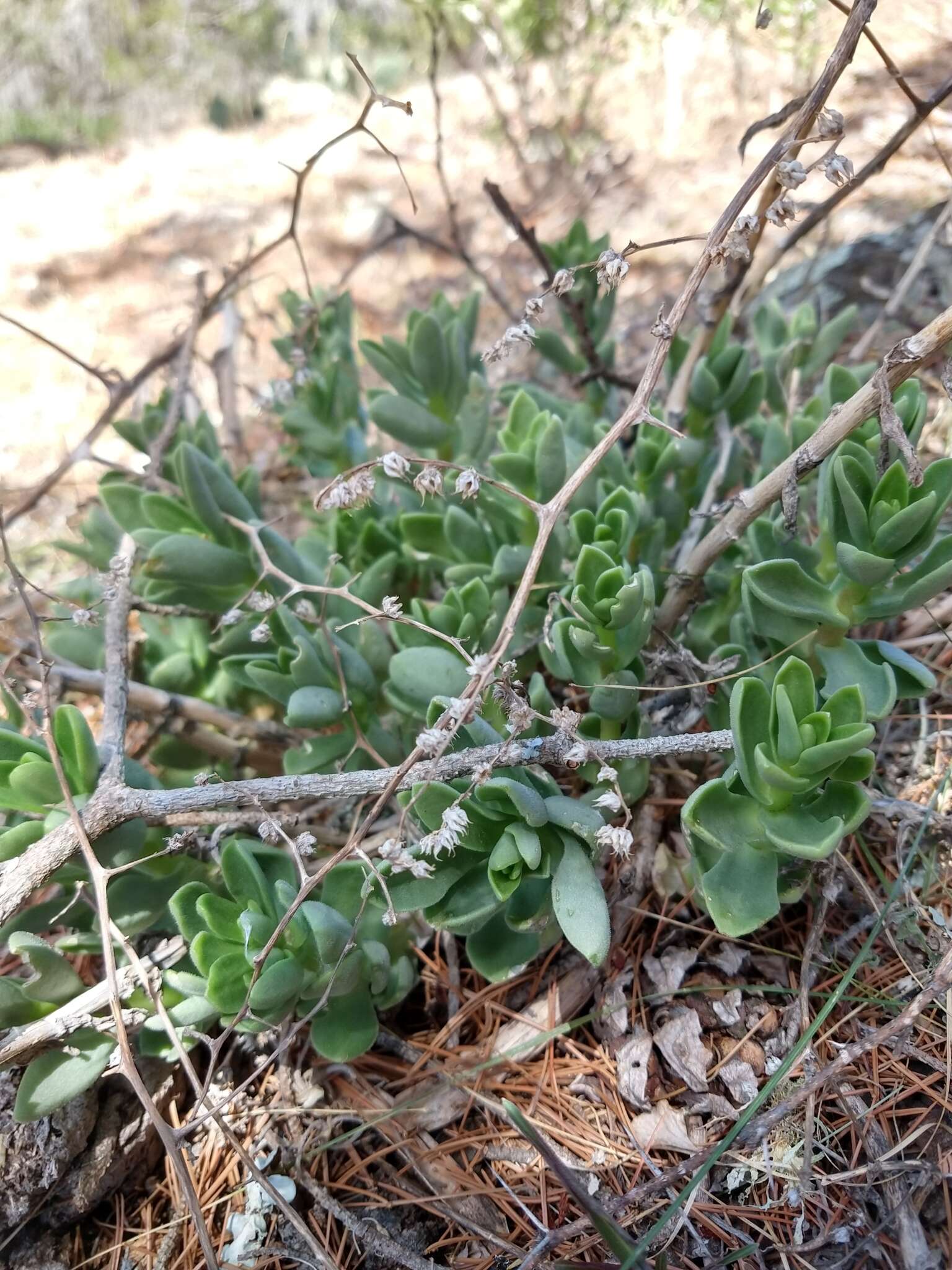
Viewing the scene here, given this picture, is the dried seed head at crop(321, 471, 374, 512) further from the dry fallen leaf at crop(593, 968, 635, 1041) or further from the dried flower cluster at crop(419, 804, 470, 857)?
the dry fallen leaf at crop(593, 968, 635, 1041)

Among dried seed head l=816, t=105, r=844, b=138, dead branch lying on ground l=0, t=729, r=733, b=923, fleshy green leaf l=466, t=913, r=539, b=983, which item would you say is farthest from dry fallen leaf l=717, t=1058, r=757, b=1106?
dried seed head l=816, t=105, r=844, b=138

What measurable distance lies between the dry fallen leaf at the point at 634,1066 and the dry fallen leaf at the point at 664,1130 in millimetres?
23

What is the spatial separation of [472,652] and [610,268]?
0.84m

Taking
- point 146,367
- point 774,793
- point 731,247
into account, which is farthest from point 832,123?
point 146,367

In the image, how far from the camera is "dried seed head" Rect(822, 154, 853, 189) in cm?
125

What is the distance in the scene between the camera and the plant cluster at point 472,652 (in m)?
1.43

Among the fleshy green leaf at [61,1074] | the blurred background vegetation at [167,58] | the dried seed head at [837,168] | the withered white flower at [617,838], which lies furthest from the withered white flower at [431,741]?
the blurred background vegetation at [167,58]

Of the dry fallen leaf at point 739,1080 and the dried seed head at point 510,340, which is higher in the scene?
the dried seed head at point 510,340

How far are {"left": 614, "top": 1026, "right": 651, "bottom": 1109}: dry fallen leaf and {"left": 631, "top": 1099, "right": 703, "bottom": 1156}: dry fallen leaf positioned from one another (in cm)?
2

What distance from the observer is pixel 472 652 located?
188 centimetres

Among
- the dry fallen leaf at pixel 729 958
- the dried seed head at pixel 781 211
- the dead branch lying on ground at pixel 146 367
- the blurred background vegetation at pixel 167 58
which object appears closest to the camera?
the dried seed head at pixel 781 211

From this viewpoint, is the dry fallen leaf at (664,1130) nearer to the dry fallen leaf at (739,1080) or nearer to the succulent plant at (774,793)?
the dry fallen leaf at (739,1080)

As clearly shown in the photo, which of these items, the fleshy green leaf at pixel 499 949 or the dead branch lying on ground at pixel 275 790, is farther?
the fleshy green leaf at pixel 499 949

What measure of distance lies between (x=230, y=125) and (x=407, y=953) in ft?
30.9
